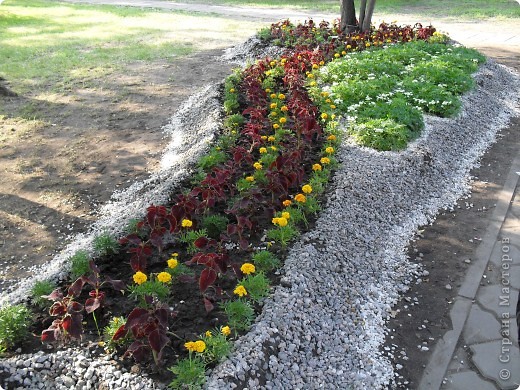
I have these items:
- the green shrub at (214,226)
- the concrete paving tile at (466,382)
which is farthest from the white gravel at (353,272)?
the green shrub at (214,226)

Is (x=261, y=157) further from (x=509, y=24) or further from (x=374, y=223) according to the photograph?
(x=509, y=24)

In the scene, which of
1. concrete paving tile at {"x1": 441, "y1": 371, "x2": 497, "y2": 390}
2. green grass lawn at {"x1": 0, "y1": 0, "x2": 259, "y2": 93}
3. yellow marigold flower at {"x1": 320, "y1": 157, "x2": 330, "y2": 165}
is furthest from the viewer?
green grass lawn at {"x1": 0, "y1": 0, "x2": 259, "y2": 93}

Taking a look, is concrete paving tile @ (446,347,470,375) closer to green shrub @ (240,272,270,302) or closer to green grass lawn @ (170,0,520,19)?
green shrub @ (240,272,270,302)

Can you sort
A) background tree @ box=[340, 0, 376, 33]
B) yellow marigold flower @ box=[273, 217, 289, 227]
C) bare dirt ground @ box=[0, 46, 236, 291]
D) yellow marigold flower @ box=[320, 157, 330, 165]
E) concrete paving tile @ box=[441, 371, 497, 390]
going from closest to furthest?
1. concrete paving tile @ box=[441, 371, 497, 390]
2. yellow marigold flower @ box=[273, 217, 289, 227]
3. bare dirt ground @ box=[0, 46, 236, 291]
4. yellow marigold flower @ box=[320, 157, 330, 165]
5. background tree @ box=[340, 0, 376, 33]

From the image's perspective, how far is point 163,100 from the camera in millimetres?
8273

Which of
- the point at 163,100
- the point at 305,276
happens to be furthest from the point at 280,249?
the point at 163,100

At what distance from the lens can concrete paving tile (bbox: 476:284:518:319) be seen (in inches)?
156

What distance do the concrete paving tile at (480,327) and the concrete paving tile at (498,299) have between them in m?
0.08

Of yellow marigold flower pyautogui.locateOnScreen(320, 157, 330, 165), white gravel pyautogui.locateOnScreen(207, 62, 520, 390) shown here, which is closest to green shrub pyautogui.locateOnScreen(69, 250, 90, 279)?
white gravel pyautogui.locateOnScreen(207, 62, 520, 390)

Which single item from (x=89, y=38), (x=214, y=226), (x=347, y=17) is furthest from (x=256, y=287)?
(x=89, y=38)

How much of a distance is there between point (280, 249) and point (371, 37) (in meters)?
7.54

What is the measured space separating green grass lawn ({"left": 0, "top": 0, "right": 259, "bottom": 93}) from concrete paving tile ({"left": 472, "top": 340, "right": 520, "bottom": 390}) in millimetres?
7986

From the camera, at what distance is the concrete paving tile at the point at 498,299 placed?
13.0 ft

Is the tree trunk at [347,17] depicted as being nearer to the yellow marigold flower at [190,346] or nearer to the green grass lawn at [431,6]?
the green grass lawn at [431,6]
